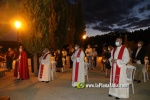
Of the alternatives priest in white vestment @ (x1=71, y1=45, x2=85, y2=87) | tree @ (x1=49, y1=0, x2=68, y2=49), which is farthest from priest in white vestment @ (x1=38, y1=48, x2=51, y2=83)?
tree @ (x1=49, y1=0, x2=68, y2=49)

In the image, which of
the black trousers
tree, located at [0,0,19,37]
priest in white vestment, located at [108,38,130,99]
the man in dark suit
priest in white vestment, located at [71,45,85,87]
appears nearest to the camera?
tree, located at [0,0,19,37]

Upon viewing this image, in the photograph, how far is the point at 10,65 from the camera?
59.3 feet

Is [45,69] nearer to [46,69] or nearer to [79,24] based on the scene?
[46,69]

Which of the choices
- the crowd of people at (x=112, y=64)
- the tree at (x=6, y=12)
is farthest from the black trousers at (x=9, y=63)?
the tree at (x=6, y=12)

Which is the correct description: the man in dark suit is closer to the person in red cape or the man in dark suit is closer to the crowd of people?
the crowd of people

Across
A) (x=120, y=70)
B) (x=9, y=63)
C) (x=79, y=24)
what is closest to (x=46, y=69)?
(x=120, y=70)

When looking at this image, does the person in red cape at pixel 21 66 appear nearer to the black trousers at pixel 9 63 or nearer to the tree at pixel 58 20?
the black trousers at pixel 9 63

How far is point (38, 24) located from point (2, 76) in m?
3.91

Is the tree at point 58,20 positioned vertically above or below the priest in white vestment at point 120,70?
above

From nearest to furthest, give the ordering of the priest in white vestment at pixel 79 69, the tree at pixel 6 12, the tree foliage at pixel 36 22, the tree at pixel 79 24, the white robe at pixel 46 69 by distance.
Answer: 1. the tree at pixel 6 12
2. the priest in white vestment at pixel 79 69
3. the white robe at pixel 46 69
4. the tree foliage at pixel 36 22
5. the tree at pixel 79 24

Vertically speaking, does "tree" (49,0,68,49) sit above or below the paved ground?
above

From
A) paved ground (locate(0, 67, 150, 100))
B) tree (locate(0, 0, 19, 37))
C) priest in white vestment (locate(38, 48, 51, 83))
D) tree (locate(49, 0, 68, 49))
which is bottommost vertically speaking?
paved ground (locate(0, 67, 150, 100))

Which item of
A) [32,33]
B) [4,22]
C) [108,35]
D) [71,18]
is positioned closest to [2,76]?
[32,33]

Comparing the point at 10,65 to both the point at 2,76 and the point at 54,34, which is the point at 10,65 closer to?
the point at 2,76
